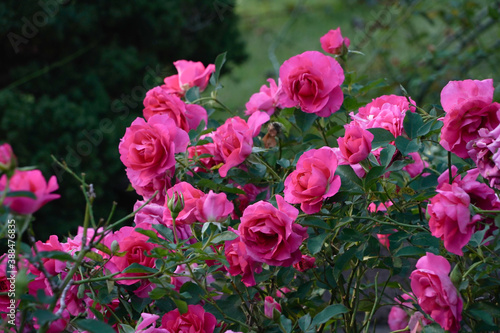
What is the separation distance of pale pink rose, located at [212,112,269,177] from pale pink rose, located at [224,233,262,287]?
12 centimetres

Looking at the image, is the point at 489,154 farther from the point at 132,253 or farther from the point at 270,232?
the point at 132,253

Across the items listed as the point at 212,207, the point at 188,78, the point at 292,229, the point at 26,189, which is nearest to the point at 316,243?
the point at 292,229

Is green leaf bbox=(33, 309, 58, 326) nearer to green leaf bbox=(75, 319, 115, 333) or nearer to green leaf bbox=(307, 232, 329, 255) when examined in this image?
green leaf bbox=(75, 319, 115, 333)

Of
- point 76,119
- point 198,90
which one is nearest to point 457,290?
point 198,90

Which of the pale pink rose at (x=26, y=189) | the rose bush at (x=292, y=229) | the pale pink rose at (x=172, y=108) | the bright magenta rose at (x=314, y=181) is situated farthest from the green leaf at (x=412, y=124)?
the pale pink rose at (x=26, y=189)

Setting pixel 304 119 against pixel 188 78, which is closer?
pixel 304 119

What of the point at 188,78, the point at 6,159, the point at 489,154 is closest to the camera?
the point at 6,159

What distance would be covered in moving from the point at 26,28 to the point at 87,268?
186cm

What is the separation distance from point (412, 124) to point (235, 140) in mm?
244

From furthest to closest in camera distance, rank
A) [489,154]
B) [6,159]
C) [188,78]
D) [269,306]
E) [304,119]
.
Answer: [188,78], [304,119], [269,306], [489,154], [6,159]

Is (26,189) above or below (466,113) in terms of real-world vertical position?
above

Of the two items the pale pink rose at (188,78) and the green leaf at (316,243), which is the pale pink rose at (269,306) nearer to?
the green leaf at (316,243)

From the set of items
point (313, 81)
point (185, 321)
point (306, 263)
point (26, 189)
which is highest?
point (26, 189)

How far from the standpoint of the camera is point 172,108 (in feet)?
2.94
